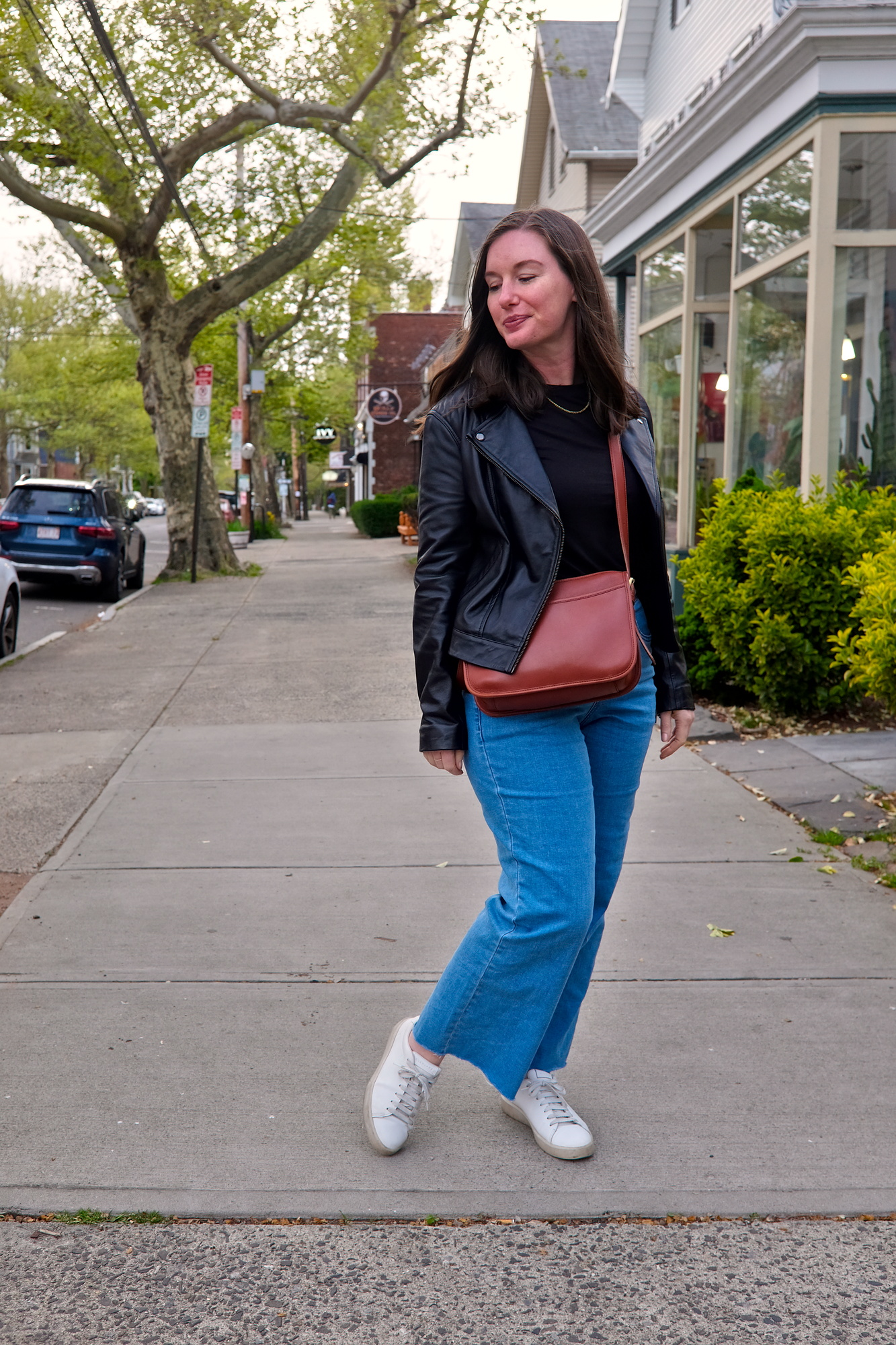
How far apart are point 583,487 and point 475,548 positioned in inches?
10.5

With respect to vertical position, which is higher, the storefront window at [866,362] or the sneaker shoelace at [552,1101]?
the storefront window at [866,362]

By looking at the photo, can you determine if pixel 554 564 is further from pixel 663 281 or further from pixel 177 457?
pixel 177 457

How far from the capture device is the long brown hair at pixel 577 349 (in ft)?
9.09

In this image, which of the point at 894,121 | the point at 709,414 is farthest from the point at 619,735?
the point at 709,414

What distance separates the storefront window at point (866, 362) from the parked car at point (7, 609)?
6933 mm

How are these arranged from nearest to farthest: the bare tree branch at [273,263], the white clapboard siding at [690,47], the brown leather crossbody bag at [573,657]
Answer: the brown leather crossbody bag at [573,657] < the white clapboard siding at [690,47] < the bare tree branch at [273,263]

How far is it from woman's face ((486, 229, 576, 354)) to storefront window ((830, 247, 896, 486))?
21.8 ft

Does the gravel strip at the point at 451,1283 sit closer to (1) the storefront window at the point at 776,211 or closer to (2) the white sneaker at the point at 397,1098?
(2) the white sneaker at the point at 397,1098

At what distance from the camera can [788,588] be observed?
291 inches

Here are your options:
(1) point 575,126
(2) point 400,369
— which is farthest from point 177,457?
(2) point 400,369

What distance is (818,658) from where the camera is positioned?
7426 mm

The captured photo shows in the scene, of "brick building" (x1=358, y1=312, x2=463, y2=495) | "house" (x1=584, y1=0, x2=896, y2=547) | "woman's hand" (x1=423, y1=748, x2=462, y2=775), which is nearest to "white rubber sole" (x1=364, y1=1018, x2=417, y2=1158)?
"woman's hand" (x1=423, y1=748, x2=462, y2=775)

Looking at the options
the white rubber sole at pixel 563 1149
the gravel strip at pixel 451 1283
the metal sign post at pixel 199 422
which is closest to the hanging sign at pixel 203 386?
the metal sign post at pixel 199 422

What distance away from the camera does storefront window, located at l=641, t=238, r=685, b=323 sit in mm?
12398
